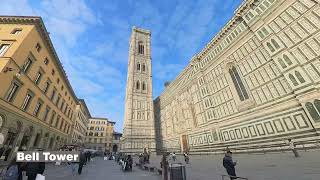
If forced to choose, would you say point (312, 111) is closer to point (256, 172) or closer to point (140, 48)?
point (256, 172)

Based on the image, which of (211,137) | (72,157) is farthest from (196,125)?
(72,157)

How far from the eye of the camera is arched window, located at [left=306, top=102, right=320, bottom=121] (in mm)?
16250

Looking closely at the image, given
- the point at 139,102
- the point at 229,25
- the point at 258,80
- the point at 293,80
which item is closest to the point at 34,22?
the point at 229,25

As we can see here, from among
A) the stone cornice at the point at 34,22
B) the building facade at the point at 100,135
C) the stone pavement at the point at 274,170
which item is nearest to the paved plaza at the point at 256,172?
the stone pavement at the point at 274,170

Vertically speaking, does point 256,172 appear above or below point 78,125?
below

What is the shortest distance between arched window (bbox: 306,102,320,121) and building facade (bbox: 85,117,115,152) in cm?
8012

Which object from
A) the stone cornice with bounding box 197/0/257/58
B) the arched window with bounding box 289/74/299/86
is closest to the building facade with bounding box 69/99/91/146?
the stone cornice with bounding box 197/0/257/58

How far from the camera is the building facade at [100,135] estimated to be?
268ft

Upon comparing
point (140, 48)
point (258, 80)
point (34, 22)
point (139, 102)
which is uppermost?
point (140, 48)

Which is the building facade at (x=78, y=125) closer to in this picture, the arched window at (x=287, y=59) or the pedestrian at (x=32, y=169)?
the pedestrian at (x=32, y=169)

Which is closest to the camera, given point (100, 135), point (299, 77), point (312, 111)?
point (312, 111)

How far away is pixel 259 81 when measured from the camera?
75.4 ft

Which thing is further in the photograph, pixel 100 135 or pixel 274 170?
pixel 100 135

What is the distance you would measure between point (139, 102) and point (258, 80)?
36.7 metres
